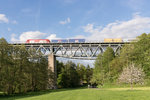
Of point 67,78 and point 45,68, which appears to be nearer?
point 45,68

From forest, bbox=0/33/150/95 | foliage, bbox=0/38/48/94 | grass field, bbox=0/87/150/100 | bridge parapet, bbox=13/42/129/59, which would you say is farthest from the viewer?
bridge parapet, bbox=13/42/129/59

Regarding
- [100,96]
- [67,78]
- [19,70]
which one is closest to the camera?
[100,96]

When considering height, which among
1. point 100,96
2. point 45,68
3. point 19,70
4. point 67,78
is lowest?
point 67,78

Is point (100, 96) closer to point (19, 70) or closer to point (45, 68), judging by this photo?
point (19, 70)

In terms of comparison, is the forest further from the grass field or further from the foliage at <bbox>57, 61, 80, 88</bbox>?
the grass field

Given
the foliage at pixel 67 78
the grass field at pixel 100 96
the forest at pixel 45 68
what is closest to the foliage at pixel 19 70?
the forest at pixel 45 68

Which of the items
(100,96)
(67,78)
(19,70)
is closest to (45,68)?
(19,70)

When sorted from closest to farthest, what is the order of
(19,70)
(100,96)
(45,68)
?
(100,96), (19,70), (45,68)

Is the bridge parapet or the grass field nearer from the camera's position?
the grass field

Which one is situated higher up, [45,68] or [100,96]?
[45,68]

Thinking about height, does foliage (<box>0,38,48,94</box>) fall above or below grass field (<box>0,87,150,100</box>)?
above

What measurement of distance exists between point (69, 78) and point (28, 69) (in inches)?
1623

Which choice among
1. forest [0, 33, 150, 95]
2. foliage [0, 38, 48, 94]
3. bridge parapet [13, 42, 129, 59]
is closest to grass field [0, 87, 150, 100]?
foliage [0, 38, 48, 94]

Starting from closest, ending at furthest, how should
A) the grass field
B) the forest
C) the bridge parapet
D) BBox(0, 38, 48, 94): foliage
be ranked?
the grass field → BBox(0, 38, 48, 94): foliage → the forest → the bridge parapet
